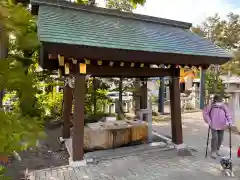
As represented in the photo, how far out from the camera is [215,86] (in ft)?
51.1

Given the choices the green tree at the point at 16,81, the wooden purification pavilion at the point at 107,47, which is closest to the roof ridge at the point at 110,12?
the wooden purification pavilion at the point at 107,47

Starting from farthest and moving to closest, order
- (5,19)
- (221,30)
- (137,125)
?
(221,30) < (137,125) < (5,19)

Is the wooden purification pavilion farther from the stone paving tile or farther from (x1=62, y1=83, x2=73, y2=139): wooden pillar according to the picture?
the stone paving tile

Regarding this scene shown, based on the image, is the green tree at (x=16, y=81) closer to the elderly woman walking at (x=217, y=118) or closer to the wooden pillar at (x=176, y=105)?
the elderly woman walking at (x=217, y=118)

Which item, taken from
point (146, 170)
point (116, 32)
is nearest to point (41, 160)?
point (146, 170)

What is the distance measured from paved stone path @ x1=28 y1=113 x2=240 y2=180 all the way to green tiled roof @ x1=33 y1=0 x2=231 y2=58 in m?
2.66

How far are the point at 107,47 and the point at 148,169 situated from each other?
2.82m

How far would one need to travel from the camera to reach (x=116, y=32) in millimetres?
5867

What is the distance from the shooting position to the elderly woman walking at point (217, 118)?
586 centimetres

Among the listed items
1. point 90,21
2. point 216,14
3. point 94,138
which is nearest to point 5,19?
point 90,21

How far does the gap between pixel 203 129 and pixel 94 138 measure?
5347mm

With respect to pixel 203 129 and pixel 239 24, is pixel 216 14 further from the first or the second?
pixel 203 129

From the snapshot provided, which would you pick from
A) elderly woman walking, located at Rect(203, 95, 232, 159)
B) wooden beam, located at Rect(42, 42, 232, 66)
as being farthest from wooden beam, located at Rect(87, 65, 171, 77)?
elderly woman walking, located at Rect(203, 95, 232, 159)

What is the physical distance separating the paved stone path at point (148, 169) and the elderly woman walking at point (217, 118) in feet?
1.57
